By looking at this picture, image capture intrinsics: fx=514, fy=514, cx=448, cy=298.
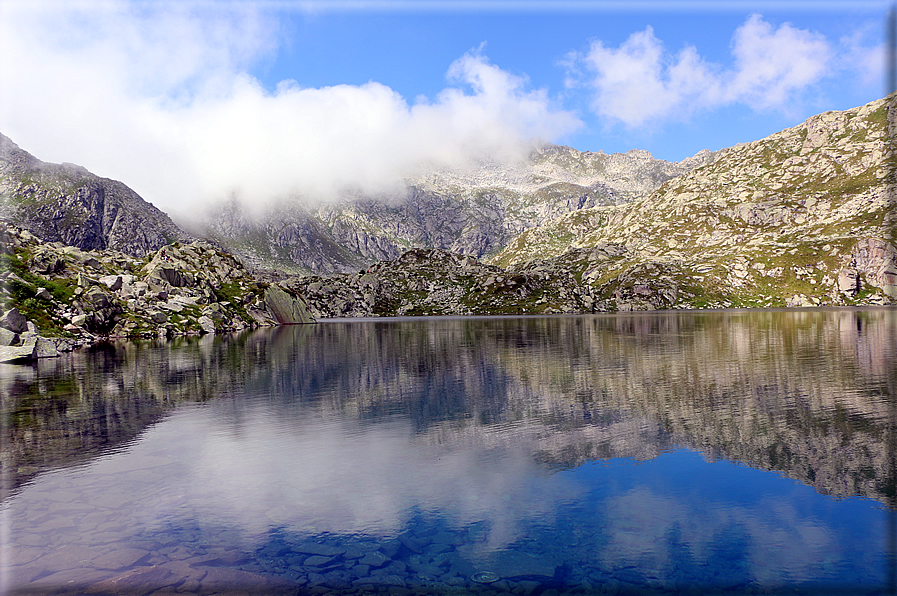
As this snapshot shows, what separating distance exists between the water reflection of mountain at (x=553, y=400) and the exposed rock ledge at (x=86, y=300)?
18859 mm

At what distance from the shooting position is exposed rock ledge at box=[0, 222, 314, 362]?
97631mm

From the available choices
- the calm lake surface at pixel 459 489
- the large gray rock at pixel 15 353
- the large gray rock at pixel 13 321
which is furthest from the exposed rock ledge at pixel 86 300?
the calm lake surface at pixel 459 489

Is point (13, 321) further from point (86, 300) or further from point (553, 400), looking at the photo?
point (553, 400)

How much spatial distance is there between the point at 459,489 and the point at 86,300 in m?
144

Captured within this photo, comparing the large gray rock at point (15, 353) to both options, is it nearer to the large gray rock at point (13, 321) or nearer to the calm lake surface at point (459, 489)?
the large gray rock at point (13, 321)

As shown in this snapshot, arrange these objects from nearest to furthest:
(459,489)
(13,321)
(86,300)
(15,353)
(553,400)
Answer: (459,489)
(553,400)
(15,353)
(13,321)
(86,300)

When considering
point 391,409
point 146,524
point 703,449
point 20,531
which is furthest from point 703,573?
point 391,409

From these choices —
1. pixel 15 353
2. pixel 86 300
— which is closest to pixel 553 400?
pixel 15 353

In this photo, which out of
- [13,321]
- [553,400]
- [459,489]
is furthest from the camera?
[13,321]

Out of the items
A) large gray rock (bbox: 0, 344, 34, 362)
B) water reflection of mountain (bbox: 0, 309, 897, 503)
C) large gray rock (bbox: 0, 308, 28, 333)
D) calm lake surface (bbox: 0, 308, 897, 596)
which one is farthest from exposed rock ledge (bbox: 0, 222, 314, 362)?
calm lake surface (bbox: 0, 308, 897, 596)

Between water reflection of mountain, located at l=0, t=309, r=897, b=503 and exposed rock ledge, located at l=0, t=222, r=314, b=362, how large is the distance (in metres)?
18.9

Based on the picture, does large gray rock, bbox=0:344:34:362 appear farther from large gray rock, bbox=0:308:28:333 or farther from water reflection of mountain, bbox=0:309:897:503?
water reflection of mountain, bbox=0:309:897:503

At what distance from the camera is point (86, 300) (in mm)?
133000

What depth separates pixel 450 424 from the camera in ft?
123
